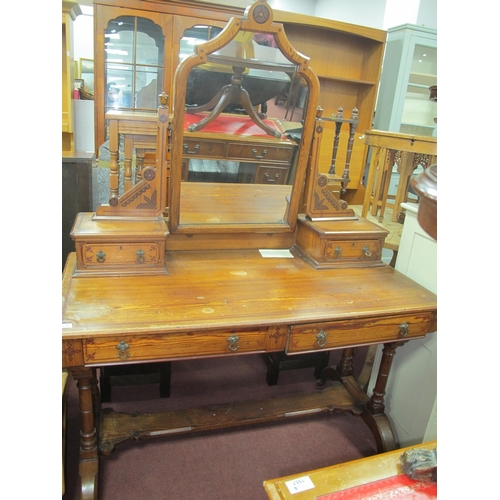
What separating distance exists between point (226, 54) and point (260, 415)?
1.46 m

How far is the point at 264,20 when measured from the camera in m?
1.44

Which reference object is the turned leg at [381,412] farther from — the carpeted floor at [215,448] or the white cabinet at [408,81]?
the white cabinet at [408,81]

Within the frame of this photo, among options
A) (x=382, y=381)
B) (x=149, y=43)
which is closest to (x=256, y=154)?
(x=382, y=381)

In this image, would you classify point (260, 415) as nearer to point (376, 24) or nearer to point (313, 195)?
point (313, 195)

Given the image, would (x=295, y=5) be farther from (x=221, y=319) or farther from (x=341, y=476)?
(x=341, y=476)

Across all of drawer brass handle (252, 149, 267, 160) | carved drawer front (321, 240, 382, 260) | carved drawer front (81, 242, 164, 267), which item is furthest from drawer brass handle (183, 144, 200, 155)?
carved drawer front (321, 240, 382, 260)

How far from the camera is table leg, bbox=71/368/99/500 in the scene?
1.44m

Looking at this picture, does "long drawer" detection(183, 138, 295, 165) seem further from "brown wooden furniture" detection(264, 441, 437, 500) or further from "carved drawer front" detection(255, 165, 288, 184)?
"brown wooden furniture" detection(264, 441, 437, 500)

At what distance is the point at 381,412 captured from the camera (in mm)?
1979

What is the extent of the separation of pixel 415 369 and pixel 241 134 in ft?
4.18

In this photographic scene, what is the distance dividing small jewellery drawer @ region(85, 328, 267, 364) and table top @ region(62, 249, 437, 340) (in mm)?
45

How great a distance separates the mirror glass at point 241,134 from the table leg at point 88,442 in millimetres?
683

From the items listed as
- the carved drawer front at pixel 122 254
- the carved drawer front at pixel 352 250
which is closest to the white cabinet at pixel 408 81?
the carved drawer front at pixel 352 250
